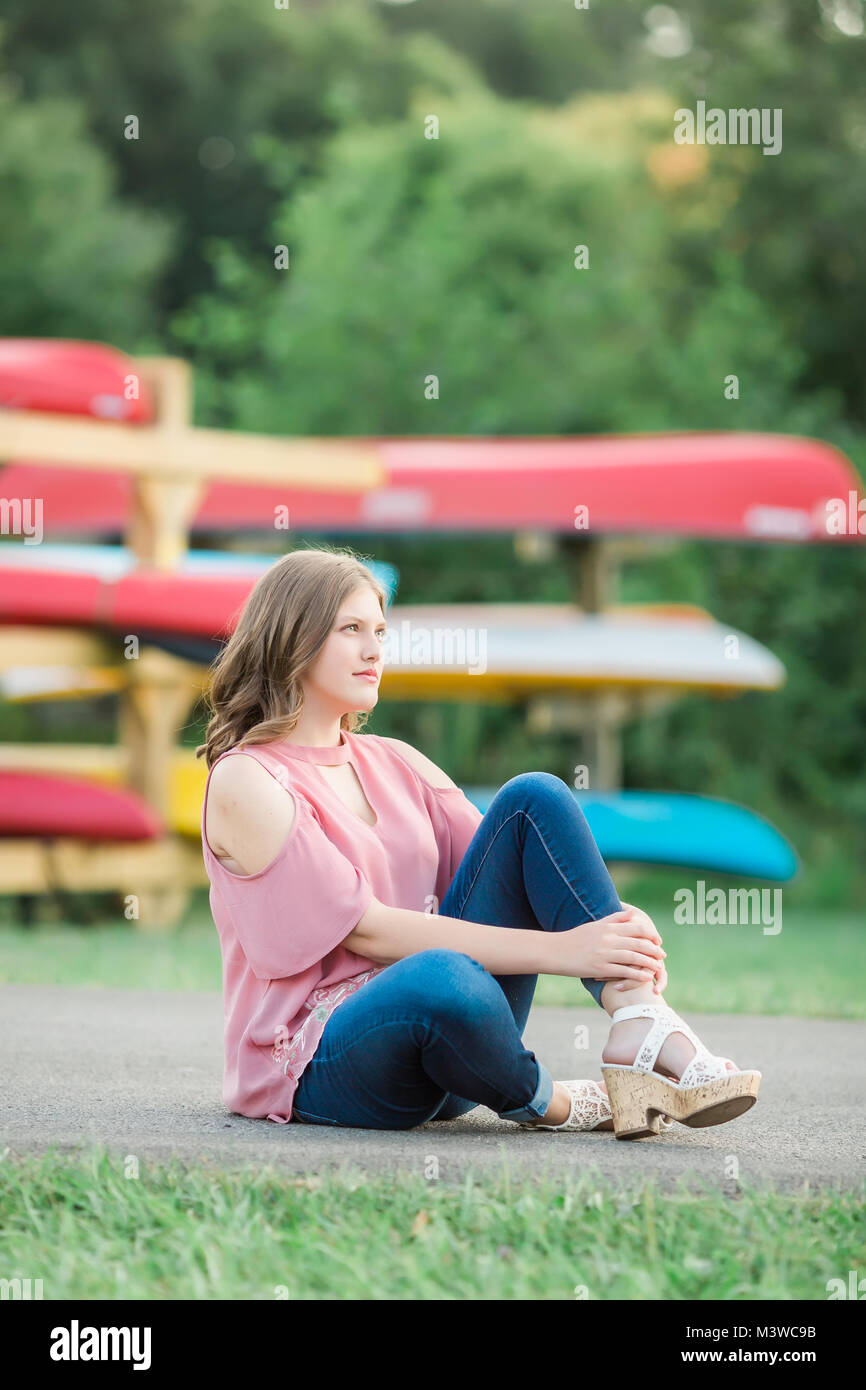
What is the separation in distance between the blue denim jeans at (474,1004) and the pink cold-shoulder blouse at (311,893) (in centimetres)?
6

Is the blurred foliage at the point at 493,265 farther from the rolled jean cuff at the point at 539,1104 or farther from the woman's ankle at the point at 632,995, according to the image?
the woman's ankle at the point at 632,995

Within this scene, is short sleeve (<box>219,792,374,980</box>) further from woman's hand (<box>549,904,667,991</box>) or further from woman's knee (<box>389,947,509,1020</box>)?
woman's hand (<box>549,904,667,991</box>)

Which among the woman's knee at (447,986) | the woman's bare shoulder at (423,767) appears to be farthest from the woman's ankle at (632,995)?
the woman's bare shoulder at (423,767)

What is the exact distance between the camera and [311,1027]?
2521mm

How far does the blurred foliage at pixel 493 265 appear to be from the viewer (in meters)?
13.6

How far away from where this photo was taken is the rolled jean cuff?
2.59 m

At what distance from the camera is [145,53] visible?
19266 millimetres

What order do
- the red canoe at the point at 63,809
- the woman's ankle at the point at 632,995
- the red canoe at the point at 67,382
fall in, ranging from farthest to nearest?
the red canoe at the point at 67,382
the red canoe at the point at 63,809
the woman's ankle at the point at 632,995

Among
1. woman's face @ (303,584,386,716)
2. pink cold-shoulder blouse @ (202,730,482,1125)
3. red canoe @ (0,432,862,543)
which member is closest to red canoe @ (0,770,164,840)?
red canoe @ (0,432,862,543)

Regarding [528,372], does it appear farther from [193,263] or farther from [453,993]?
[453,993]

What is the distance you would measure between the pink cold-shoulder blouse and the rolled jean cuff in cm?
32

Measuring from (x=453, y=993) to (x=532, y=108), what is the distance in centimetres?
1805

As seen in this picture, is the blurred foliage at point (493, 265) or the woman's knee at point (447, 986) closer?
the woman's knee at point (447, 986)
